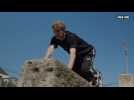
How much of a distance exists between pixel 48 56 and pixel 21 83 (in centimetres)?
35

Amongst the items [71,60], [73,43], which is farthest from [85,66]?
[73,43]

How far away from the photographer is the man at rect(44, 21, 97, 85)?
176 inches

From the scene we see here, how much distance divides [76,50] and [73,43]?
7 cm

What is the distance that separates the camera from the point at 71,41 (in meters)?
4.56

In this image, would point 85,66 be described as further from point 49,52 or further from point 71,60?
point 49,52

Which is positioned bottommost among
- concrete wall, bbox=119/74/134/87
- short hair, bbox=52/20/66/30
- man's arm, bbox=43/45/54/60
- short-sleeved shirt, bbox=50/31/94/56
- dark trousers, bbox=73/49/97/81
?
concrete wall, bbox=119/74/134/87

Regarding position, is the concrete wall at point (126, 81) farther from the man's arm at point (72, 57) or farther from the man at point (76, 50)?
the man's arm at point (72, 57)

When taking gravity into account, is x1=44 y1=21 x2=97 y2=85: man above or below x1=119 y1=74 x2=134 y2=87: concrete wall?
above

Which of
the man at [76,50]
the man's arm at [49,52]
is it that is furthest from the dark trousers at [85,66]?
the man's arm at [49,52]

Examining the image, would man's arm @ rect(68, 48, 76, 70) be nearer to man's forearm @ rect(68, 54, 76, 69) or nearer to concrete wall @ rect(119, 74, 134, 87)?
man's forearm @ rect(68, 54, 76, 69)

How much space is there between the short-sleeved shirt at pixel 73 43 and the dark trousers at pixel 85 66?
0.16 feet

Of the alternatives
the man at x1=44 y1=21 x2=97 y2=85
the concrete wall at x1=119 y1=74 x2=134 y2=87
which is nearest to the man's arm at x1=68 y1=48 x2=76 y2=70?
the man at x1=44 y1=21 x2=97 y2=85
